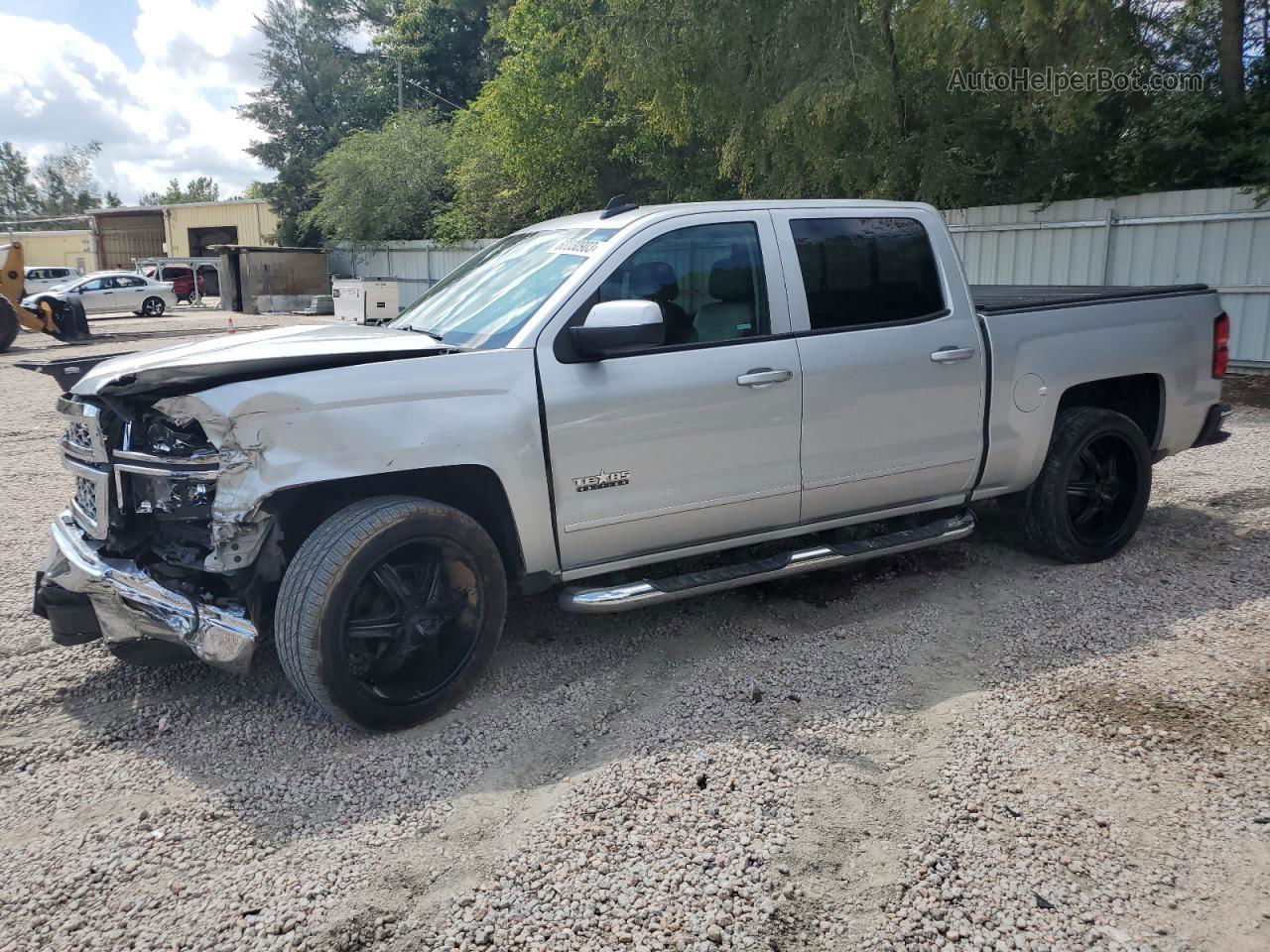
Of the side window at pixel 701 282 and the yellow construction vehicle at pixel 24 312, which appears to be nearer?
the side window at pixel 701 282

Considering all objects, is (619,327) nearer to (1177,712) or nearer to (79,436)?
(79,436)

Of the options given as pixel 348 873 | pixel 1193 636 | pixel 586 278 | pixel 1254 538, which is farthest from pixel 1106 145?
pixel 348 873

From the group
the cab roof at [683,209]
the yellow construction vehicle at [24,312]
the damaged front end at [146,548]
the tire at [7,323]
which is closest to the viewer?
the damaged front end at [146,548]

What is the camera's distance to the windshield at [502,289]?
418 centimetres

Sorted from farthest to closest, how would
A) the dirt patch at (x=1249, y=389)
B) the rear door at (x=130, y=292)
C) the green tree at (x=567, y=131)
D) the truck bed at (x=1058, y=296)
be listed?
the rear door at (x=130, y=292) < the green tree at (x=567, y=131) < the dirt patch at (x=1249, y=389) < the truck bed at (x=1058, y=296)

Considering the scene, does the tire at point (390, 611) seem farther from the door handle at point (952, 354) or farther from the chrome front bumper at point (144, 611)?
the door handle at point (952, 354)

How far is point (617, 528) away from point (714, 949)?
188 centimetres

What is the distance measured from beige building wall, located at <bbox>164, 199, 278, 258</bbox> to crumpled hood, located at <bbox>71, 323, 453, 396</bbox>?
46.3 m

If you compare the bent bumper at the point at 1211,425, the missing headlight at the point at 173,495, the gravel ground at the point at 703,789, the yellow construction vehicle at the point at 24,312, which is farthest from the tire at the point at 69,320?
the bent bumper at the point at 1211,425

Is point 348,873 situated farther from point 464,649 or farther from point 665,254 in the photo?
point 665,254

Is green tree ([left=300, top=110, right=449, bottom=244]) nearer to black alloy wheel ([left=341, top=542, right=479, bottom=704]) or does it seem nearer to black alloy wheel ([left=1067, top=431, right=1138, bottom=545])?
black alloy wheel ([left=1067, top=431, right=1138, bottom=545])

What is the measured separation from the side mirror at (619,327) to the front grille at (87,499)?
6.65 feet

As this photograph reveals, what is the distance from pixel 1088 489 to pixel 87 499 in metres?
5.09

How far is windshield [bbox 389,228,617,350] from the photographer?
164 inches
